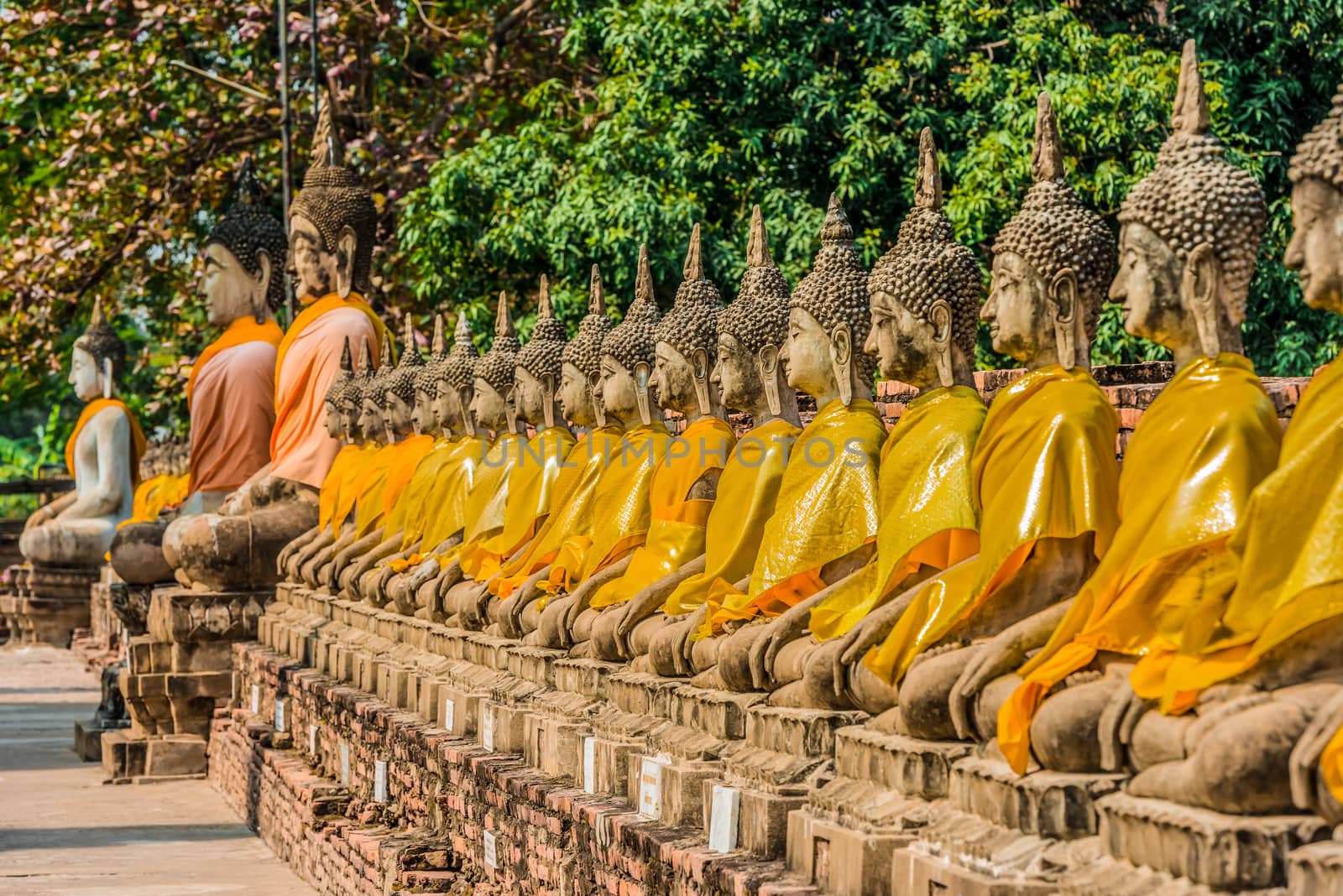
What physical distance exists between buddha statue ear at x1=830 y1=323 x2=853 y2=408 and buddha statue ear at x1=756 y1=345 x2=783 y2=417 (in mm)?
478

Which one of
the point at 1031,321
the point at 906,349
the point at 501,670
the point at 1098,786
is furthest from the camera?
the point at 501,670

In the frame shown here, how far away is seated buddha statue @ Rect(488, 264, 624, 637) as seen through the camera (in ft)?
25.0

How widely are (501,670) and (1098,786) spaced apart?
4403mm

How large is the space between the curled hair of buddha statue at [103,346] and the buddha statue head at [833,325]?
15049 mm

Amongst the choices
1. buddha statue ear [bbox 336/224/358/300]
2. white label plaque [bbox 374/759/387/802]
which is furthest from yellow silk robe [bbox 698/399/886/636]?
buddha statue ear [bbox 336/224/358/300]

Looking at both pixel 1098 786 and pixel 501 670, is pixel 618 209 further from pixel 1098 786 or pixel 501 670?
pixel 1098 786

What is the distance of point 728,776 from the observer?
5160mm

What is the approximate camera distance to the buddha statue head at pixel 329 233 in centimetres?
1341

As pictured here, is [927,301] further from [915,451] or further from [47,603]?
[47,603]

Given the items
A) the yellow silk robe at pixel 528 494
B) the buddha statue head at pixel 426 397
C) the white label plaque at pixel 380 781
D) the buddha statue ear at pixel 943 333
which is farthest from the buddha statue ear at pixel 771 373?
the buddha statue head at pixel 426 397

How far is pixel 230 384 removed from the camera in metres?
13.7

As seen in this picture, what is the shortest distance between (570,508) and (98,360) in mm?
13326

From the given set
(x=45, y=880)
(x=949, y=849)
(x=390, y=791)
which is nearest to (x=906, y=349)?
(x=949, y=849)

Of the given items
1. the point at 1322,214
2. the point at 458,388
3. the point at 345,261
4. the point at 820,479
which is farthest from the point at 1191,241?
the point at 345,261
